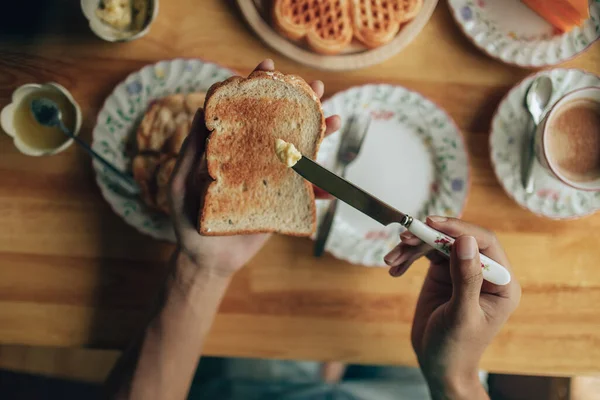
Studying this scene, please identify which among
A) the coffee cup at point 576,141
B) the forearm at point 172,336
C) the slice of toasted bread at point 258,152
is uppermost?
the coffee cup at point 576,141

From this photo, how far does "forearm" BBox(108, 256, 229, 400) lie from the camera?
1113 mm

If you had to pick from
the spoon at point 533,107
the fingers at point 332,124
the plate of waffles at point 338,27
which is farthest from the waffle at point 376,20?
the spoon at point 533,107

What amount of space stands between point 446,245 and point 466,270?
0.06 meters

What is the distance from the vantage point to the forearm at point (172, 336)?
3.65 ft

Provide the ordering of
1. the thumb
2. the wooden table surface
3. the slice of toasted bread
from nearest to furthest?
1. the thumb
2. the slice of toasted bread
3. the wooden table surface

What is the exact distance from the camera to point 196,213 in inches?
41.5

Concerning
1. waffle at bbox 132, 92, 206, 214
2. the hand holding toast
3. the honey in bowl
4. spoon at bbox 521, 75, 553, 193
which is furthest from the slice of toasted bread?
spoon at bbox 521, 75, 553, 193

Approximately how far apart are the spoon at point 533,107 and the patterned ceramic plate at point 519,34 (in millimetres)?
52

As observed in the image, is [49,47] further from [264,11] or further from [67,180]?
[264,11]

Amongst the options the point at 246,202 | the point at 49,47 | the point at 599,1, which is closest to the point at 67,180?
the point at 49,47

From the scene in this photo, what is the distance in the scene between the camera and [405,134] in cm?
120

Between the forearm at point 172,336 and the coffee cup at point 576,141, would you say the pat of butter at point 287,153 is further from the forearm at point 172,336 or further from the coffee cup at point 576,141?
the coffee cup at point 576,141

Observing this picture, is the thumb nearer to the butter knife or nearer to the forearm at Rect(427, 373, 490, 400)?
the butter knife

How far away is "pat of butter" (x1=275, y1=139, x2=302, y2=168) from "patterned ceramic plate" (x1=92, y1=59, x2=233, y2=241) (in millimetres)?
320
